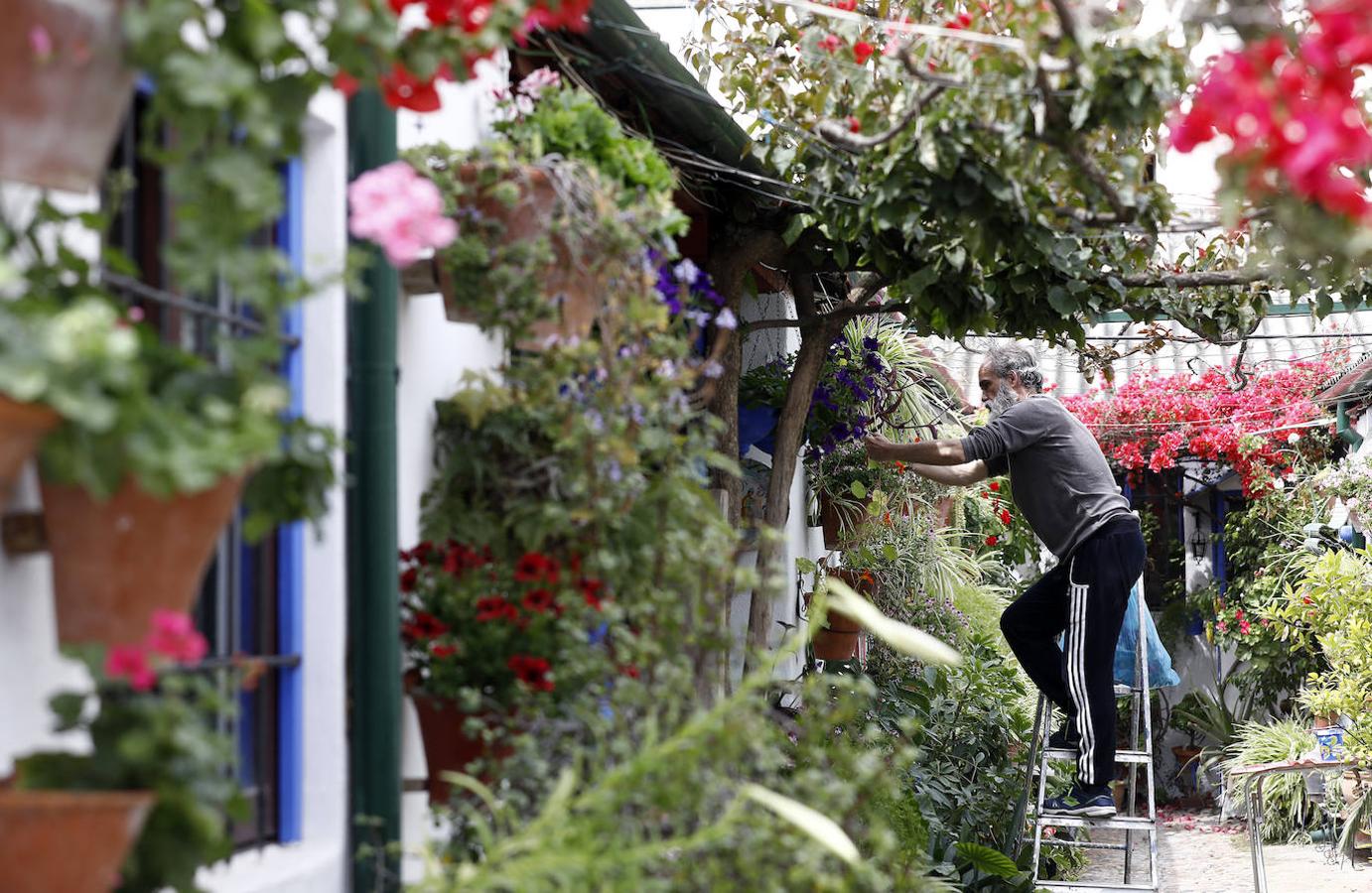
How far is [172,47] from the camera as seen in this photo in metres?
1.59

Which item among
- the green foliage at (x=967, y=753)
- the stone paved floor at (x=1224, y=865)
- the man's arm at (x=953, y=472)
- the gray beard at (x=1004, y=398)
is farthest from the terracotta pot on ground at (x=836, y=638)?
the stone paved floor at (x=1224, y=865)

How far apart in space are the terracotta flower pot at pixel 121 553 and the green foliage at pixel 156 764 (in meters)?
0.08

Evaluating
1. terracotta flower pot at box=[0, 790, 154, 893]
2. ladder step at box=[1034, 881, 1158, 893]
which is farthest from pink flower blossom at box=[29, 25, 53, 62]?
ladder step at box=[1034, 881, 1158, 893]

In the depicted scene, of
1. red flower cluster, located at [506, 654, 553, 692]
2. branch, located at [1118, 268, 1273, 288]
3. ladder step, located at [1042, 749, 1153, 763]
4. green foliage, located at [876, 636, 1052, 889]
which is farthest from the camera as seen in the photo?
green foliage, located at [876, 636, 1052, 889]

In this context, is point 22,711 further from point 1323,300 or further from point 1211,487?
point 1211,487

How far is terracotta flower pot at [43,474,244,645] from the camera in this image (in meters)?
1.66

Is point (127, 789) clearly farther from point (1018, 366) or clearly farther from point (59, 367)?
point (1018, 366)

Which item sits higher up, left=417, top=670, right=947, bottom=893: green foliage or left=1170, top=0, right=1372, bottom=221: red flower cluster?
left=1170, top=0, right=1372, bottom=221: red flower cluster

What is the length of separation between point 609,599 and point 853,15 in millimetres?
1667

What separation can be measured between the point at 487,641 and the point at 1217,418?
999 centimetres

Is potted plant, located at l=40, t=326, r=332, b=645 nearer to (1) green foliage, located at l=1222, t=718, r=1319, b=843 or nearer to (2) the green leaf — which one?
Result: (2) the green leaf

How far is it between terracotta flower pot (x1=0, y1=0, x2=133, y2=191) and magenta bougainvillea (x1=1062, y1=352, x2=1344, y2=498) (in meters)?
9.62

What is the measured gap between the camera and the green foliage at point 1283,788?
9.38 m

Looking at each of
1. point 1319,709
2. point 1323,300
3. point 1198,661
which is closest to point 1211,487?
point 1198,661
